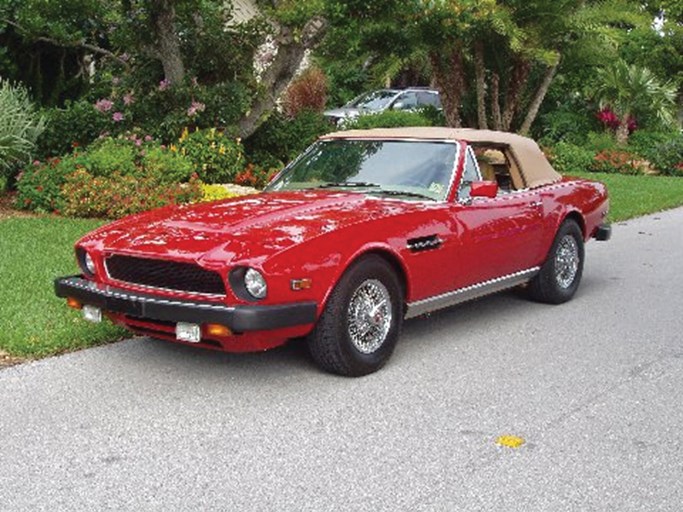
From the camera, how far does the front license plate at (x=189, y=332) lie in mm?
4953

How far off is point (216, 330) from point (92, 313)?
961 millimetres

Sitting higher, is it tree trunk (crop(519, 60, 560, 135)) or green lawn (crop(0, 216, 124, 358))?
tree trunk (crop(519, 60, 560, 135))

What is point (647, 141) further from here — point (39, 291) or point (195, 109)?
point (39, 291)

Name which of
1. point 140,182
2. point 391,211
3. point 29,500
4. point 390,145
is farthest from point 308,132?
point 29,500

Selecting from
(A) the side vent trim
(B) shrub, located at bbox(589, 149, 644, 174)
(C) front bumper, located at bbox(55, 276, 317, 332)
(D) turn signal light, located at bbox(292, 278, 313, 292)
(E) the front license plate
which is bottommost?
(B) shrub, located at bbox(589, 149, 644, 174)

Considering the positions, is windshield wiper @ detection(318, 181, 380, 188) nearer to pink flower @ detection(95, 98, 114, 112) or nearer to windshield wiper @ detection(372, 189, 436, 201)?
windshield wiper @ detection(372, 189, 436, 201)

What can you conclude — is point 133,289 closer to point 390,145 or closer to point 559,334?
point 390,145

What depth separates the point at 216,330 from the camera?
491 centimetres

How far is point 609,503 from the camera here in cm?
376

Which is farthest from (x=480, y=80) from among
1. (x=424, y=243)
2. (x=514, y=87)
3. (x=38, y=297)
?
(x=424, y=243)

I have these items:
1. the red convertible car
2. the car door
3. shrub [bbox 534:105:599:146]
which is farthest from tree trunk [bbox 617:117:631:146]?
the car door

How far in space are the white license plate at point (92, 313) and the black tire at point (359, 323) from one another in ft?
4.05

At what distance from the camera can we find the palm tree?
73.8ft

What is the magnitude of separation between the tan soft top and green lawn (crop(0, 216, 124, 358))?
2.30 m
